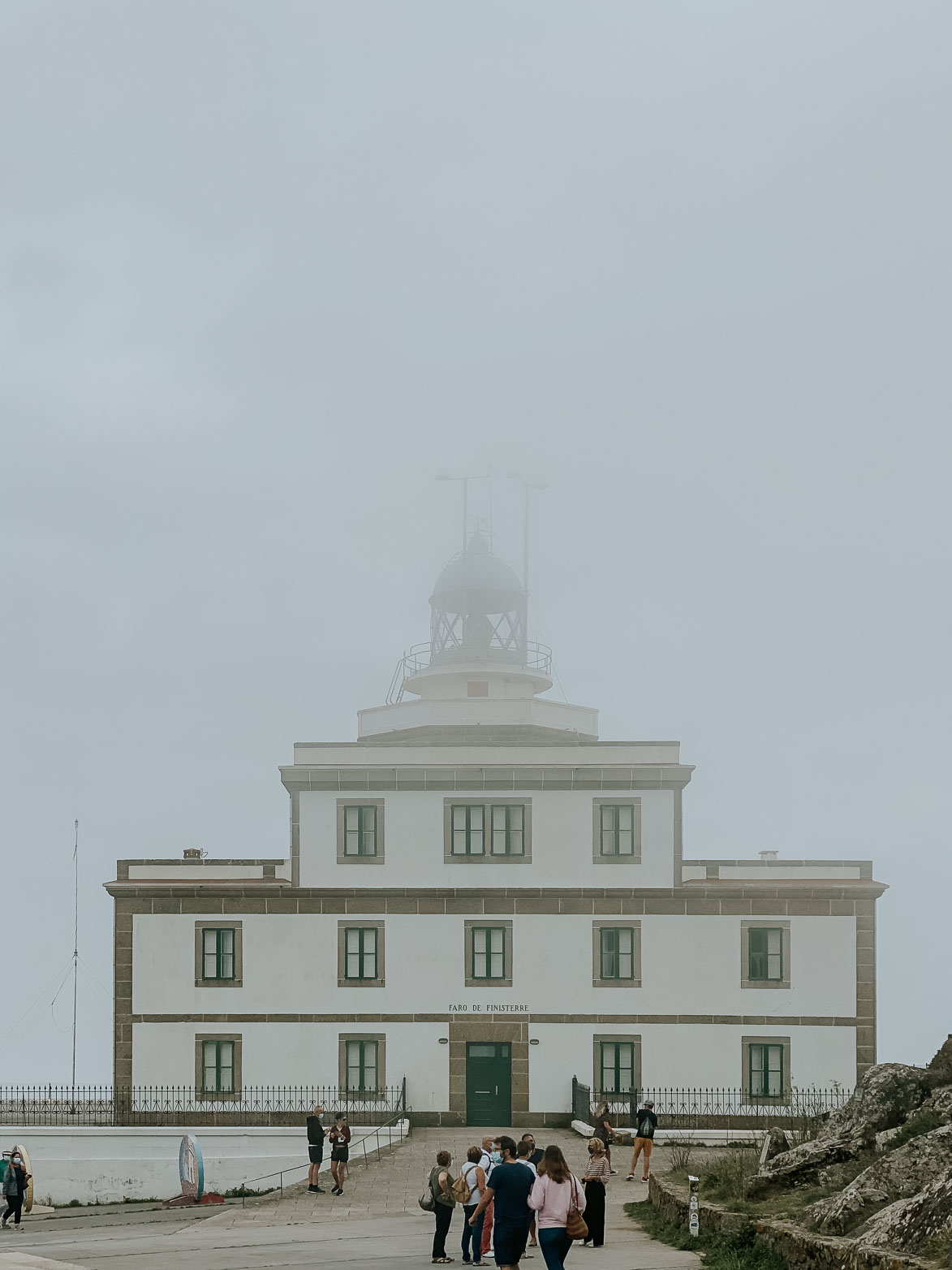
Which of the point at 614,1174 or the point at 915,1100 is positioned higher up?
the point at 915,1100

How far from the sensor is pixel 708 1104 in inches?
1586

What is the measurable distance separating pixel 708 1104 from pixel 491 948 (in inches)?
259

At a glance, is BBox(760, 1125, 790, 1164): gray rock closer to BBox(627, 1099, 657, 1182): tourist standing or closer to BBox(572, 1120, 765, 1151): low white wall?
BBox(627, 1099, 657, 1182): tourist standing

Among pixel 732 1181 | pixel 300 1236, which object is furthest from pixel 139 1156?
pixel 732 1181

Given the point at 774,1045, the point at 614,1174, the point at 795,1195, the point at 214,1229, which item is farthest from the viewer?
the point at 774,1045

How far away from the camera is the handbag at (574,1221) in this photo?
1574cm

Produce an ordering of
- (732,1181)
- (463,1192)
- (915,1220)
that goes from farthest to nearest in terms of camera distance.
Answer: (732,1181)
(463,1192)
(915,1220)

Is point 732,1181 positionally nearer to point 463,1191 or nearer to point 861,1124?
point 861,1124

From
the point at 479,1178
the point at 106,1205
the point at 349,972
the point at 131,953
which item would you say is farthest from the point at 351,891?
the point at 479,1178

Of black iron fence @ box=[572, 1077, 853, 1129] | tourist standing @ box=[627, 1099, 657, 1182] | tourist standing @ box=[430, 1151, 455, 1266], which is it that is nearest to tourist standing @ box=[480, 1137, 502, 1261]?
tourist standing @ box=[430, 1151, 455, 1266]

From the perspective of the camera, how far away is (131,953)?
137ft

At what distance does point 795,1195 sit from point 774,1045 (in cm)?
2310

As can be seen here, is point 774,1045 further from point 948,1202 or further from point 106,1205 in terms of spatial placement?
point 948,1202

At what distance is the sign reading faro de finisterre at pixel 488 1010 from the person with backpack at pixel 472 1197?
21.3 metres
